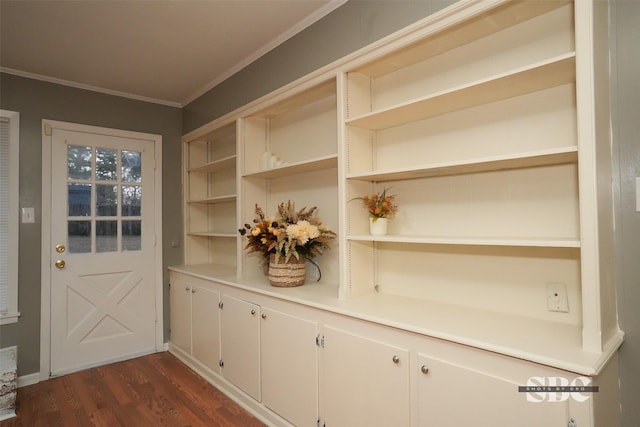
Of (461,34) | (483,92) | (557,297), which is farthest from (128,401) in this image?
(461,34)

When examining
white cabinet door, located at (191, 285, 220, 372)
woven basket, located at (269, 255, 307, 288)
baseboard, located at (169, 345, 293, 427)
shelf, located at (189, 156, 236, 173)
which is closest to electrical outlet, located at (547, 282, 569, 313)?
woven basket, located at (269, 255, 307, 288)

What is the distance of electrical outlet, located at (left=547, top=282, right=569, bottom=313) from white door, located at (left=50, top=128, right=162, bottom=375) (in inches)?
135

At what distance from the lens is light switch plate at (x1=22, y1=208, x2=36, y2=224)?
9.88 feet

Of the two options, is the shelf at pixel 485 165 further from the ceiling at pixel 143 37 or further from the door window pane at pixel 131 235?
the door window pane at pixel 131 235

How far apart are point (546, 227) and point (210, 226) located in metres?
3.20

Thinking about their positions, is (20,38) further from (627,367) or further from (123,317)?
(627,367)

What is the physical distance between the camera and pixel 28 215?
3031 millimetres

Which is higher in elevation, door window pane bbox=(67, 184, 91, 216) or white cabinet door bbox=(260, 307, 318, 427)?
door window pane bbox=(67, 184, 91, 216)

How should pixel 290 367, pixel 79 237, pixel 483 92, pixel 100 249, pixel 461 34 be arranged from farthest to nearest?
pixel 100 249 < pixel 79 237 < pixel 290 367 < pixel 461 34 < pixel 483 92

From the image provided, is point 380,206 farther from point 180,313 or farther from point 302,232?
point 180,313

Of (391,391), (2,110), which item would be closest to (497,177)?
(391,391)

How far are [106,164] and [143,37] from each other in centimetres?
144

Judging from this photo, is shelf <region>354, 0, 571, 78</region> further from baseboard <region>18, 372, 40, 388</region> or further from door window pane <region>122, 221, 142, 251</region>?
baseboard <region>18, 372, 40, 388</region>

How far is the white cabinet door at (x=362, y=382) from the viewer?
1.61 metres
